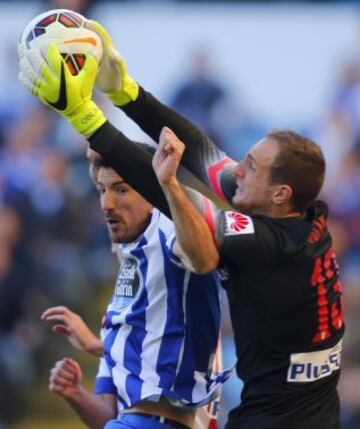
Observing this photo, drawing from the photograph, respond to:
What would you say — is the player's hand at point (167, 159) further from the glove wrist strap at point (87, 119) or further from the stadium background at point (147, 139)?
the stadium background at point (147, 139)

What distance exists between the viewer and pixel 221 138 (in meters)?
12.9

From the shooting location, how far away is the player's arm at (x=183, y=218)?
16.1 ft

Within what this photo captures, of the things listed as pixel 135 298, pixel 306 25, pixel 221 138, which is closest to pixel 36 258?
pixel 221 138

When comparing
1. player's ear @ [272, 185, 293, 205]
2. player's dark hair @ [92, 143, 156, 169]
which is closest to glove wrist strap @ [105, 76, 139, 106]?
player's dark hair @ [92, 143, 156, 169]

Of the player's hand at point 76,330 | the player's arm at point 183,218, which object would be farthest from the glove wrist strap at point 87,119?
the player's hand at point 76,330

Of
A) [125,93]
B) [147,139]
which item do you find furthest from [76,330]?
[147,139]

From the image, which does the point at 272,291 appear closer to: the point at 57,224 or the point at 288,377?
the point at 288,377

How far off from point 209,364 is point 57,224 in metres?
6.47

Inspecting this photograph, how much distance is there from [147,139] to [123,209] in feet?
22.1

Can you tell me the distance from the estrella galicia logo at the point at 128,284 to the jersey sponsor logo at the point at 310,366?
838 mm

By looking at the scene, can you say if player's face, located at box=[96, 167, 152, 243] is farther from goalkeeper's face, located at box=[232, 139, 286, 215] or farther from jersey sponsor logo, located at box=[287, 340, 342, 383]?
jersey sponsor logo, located at box=[287, 340, 342, 383]

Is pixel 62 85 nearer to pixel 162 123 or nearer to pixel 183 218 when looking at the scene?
pixel 183 218

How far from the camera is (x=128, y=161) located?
17.2 feet

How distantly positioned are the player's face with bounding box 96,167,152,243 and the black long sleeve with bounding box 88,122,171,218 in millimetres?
492
